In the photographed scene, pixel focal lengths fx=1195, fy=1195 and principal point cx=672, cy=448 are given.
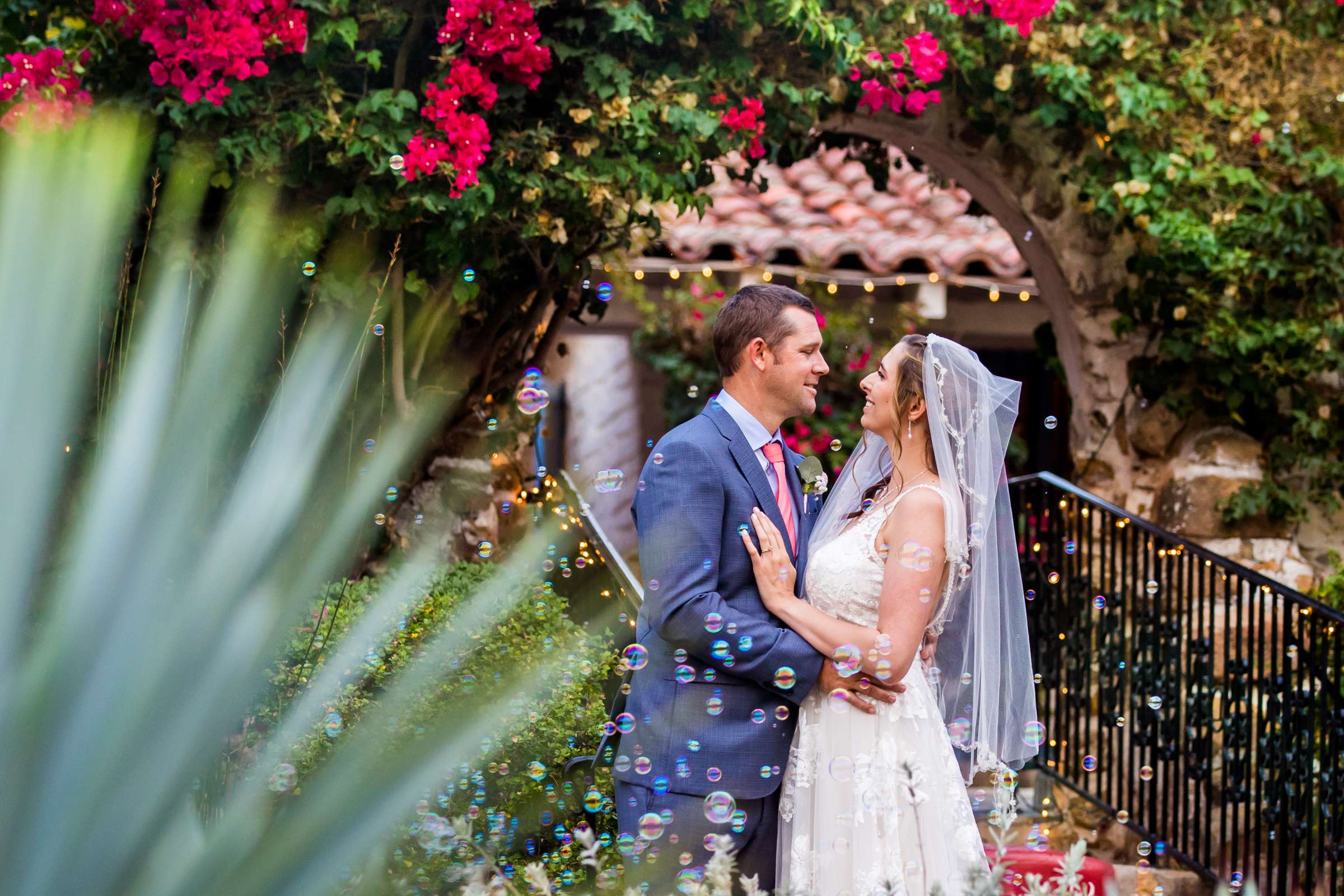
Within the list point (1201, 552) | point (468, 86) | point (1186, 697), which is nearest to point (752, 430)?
point (468, 86)

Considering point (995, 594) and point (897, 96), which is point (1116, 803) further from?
point (897, 96)

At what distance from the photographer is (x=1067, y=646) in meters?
5.00

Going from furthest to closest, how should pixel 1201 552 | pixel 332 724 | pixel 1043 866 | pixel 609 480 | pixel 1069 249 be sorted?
1. pixel 1069 249
2. pixel 1201 552
3. pixel 1043 866
4. pixel 609 480
5. pixel 332 724

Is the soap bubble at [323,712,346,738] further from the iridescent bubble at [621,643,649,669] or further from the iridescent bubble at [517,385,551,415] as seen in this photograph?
the iridescent bubble at [517,385,551,415]

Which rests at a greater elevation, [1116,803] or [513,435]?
[513,435]

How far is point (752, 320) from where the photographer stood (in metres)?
2.43

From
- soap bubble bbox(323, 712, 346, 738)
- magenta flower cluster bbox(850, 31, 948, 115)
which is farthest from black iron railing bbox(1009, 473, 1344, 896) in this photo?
soap bubble bbox(323, 712, 346, 738)

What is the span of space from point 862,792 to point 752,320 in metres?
0.96

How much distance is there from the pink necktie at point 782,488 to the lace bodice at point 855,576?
0.09m

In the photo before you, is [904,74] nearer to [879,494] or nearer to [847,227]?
[879,494]

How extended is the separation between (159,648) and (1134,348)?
5211 millimetres

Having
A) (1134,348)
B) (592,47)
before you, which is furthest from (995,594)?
(1134,348)

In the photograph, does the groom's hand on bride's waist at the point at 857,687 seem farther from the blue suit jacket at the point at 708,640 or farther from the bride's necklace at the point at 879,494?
the bride's necklace at the point at 879,494

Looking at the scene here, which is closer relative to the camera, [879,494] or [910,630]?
[910,630]
